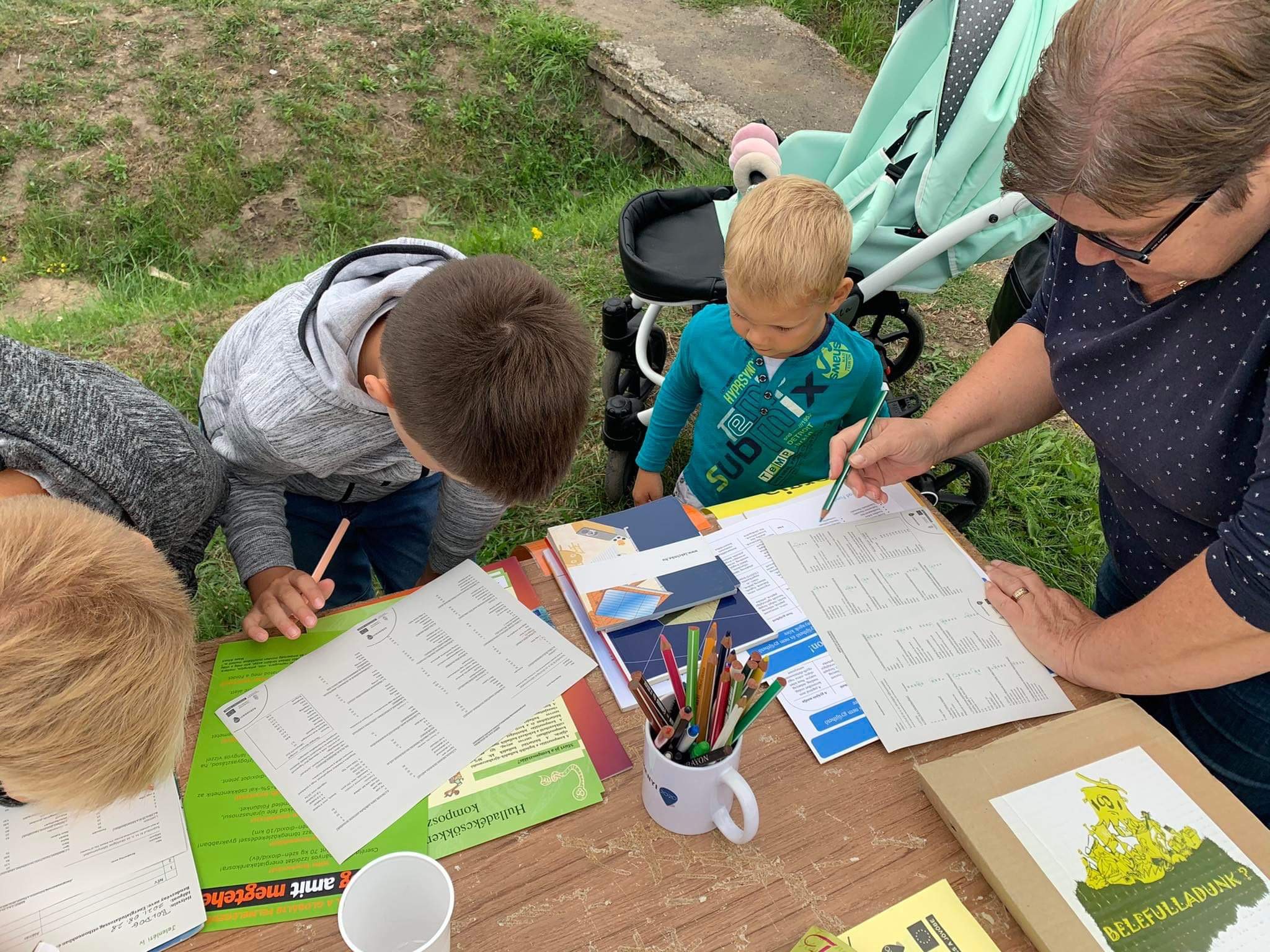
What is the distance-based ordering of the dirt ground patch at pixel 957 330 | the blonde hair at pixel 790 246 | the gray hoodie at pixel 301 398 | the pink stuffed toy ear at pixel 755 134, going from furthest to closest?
the dirt ground patch at pixel 957 330 < the pink stuffed toy ear at pixel 755 134 < the blonde hair at pixel 790 246 < the gray hoodie at pixel 301 398

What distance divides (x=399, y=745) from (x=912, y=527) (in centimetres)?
86

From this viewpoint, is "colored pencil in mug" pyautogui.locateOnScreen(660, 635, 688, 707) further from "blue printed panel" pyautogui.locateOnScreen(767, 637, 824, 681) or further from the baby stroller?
the baby stroller

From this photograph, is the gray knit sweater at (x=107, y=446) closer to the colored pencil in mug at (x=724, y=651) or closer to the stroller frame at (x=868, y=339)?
the colored pencil in mug at (x=724, y=651)

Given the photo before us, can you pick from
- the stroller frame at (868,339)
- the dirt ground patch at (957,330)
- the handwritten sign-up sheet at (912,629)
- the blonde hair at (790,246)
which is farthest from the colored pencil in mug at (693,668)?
the dirt ground patch at (957,330)

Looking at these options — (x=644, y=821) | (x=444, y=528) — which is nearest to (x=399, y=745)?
(x=644, y=821)

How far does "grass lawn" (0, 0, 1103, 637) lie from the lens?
3.07m

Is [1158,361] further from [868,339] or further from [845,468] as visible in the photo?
[868,339]

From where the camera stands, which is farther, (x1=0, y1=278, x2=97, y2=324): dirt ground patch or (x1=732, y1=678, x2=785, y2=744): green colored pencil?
(x1=0, y1=278, x2=97, y2=324): dirt ground patch

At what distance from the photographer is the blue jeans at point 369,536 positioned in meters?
1.74

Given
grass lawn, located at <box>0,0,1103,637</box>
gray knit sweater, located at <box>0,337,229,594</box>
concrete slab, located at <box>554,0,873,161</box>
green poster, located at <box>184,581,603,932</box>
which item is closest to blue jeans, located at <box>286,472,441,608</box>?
gray knit sweater, located at <box>0,337,229,594</box>

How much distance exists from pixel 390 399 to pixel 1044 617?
999 millimetres

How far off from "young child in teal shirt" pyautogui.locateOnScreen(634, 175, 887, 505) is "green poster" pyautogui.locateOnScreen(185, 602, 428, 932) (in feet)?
3.55

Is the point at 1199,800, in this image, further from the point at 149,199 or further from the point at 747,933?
the point at 149,199

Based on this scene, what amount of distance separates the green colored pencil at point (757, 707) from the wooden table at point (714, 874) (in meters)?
0.17
